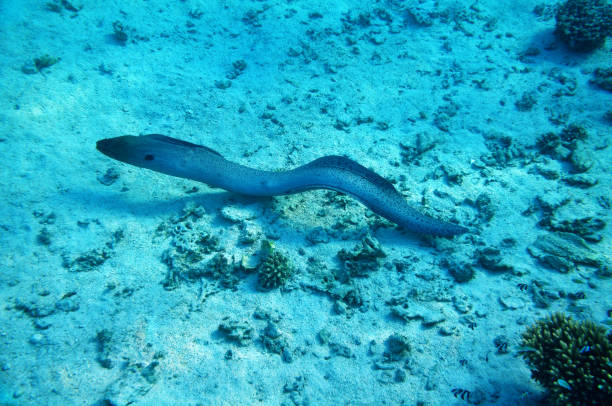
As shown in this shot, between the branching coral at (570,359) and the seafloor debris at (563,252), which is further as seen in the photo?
the seafloor debris at (563,252)

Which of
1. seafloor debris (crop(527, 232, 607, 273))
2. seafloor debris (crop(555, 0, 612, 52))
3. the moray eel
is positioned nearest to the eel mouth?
the moray eel

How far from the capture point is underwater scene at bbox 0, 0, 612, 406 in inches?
123

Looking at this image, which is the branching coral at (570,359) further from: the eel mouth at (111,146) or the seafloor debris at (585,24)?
the seafloor debris at (585,24)

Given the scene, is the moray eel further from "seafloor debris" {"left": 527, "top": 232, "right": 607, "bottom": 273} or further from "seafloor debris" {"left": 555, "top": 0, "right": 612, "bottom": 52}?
"seafloor debris" {"left": 555, "top": 0, "right": 612, "bottom": 52}

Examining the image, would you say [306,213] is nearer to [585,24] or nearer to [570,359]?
[570,359]

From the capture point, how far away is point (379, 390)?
3.03m

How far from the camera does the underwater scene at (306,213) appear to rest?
3.12m

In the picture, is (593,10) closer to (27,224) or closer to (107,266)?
(107,266)

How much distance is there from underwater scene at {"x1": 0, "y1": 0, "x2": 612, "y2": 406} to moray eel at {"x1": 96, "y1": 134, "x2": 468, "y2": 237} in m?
0.03

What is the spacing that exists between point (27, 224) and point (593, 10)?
1179 centimetres

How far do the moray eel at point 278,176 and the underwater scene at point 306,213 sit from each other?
31 millimetres

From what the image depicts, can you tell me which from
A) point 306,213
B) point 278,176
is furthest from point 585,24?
point 278,176

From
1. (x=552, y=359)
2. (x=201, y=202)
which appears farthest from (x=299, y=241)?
(x=552, y=359)

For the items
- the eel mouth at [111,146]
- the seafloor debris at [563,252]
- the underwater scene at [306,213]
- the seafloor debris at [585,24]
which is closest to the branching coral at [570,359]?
the underwater scene at [306,213]
